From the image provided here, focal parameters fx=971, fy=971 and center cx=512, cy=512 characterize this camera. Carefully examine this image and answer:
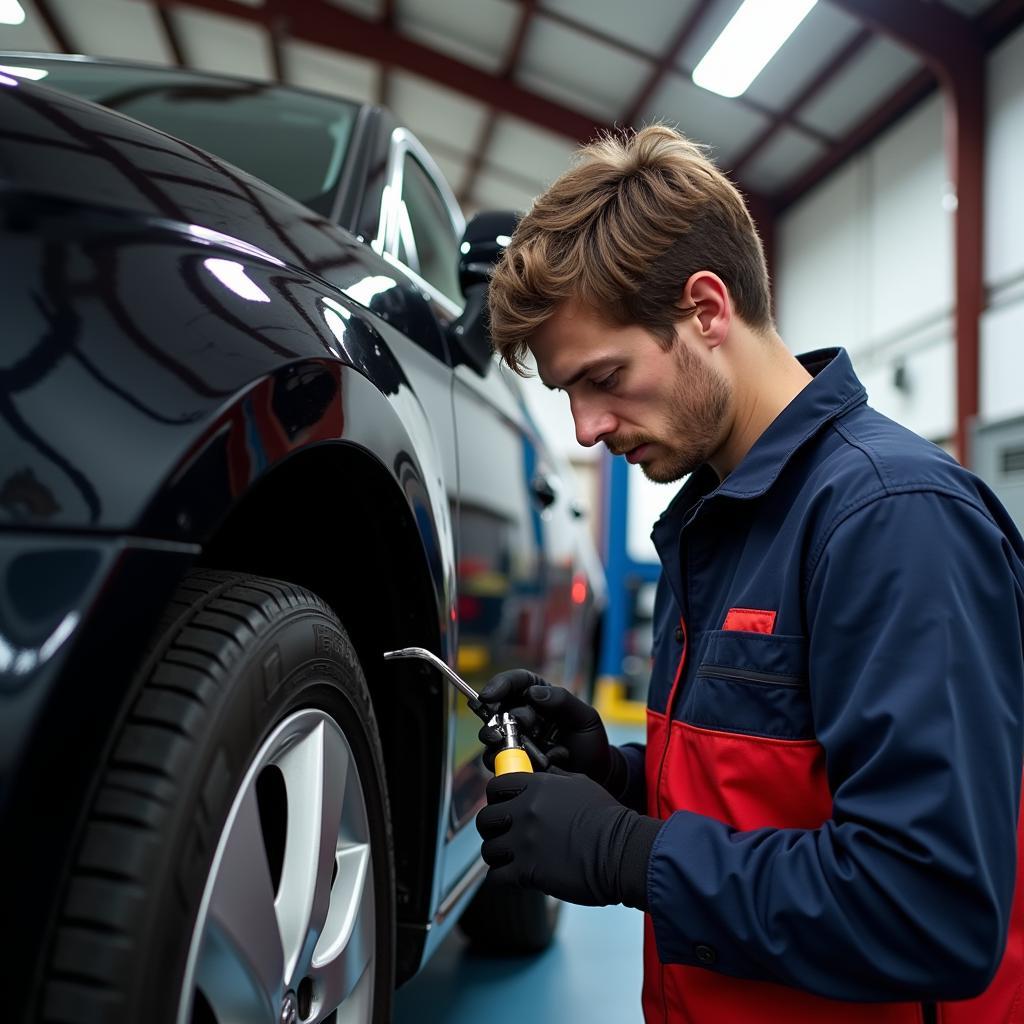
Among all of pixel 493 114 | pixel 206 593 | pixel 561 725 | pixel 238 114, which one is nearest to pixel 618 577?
pixel 493 114

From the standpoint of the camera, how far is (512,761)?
95 centimetres

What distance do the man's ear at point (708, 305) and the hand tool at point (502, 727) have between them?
1.38 feet

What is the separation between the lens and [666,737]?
1022mm

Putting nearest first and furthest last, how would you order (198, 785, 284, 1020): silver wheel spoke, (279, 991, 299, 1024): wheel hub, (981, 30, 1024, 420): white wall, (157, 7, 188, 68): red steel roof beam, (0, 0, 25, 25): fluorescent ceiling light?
(198, 785, 284, 1020): silver wheel spoke < (279, 991, 299, 1024): wheel hub < (0, 0, 25, 25): fluorescent ceiling light < (981, 30, 1024, 420): white wall < (157, 7, 188, 68): red steel roof beam

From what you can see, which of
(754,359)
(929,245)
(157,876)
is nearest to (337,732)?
(157,876)

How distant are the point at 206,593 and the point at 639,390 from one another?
0.49 metres

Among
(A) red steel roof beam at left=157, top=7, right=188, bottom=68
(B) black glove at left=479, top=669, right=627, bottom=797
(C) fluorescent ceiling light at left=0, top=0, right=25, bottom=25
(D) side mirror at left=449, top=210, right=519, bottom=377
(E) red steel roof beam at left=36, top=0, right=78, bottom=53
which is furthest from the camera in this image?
(A) red steel roof beam at left=157, top=7, right=188, bottom=68

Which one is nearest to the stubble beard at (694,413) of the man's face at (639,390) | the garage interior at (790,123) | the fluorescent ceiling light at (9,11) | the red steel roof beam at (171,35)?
the man's face at (639,390)

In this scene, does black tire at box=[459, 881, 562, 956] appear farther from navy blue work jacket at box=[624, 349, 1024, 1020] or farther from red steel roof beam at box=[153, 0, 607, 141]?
red steel roof beam at box=[153, 0, 607, 141]

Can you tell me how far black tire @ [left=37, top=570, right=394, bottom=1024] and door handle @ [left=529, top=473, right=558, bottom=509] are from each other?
109cm

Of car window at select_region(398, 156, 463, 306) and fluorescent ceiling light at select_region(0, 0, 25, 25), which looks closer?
car window at select_region(398, 156, 463, 306)

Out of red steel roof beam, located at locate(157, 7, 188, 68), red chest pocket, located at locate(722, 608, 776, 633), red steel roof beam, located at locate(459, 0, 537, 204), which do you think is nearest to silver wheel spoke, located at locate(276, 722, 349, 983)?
red chest pocket, located at locate(722, 608, 776, 633)

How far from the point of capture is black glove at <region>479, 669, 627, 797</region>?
1.08m

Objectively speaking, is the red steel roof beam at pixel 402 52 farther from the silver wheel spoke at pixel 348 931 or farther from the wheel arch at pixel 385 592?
the silver wheel spoke at pixel 348 931
